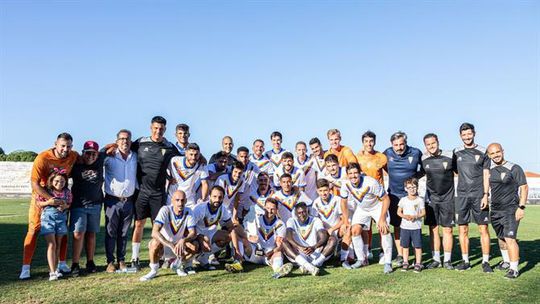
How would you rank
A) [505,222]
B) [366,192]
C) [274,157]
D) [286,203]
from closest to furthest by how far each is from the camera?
1. [505,222]
2. [366,192]
3. [286,203]
4. [274,157]

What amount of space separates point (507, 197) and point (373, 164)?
204 cm

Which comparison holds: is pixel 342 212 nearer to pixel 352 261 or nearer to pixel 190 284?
pixel 352 261

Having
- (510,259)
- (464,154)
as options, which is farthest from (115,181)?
(510,259)

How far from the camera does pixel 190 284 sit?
4.95 metres

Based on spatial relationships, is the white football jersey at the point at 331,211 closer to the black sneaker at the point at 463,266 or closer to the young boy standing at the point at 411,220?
the young boy standing at the point at 411,220

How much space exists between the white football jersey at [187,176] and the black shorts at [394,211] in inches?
121

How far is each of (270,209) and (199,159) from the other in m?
1.41

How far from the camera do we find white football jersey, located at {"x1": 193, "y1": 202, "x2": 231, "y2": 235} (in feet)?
19.5

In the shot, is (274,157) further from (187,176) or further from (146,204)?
(146,204)

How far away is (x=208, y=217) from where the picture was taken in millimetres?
6012

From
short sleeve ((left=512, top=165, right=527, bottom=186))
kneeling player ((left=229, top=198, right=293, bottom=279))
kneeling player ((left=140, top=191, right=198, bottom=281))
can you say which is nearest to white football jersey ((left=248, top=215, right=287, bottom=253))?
kneeling player ((left=229, top=198, right=293, bottom=279))

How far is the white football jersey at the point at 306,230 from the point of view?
6.11 meters

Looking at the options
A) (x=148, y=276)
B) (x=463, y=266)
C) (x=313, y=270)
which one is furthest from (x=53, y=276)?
(x=463, y=266)

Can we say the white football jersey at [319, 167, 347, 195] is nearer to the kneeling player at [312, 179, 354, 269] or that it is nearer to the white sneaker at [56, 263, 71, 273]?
the kneeling player at [312, 179, 354, 269]
